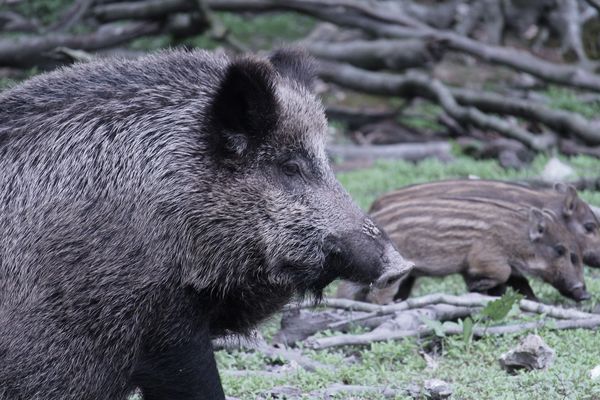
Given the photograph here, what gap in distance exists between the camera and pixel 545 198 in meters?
7.11

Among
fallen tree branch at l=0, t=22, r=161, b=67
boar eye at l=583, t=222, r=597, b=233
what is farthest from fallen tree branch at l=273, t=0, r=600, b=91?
boar eye at l=583, t=222, r=597, b=233

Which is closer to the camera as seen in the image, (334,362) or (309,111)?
(309,111)

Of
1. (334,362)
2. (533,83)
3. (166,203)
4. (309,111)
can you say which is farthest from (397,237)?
(533,83)

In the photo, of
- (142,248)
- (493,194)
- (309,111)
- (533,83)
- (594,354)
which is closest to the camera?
(142,248)

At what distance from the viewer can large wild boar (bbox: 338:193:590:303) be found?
22.1 feet

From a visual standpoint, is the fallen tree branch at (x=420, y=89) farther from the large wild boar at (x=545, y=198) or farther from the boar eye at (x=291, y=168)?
the boar eye at (x=291, y=168)

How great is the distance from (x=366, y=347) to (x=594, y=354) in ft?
3.94

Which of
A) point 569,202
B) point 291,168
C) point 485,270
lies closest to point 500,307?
point 485,270

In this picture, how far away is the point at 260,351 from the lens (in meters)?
5.74

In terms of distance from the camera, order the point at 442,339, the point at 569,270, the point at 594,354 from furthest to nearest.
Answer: the point at 569,270, the point at 442,339, the point at 594,354

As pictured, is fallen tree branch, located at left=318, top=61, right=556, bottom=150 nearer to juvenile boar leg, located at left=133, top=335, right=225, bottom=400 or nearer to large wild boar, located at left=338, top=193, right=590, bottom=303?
large wild boar, located at left=338, top=193, right=590, bottom=303

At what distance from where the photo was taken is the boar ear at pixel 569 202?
6.93m

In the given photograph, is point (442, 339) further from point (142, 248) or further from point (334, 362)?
point (142, 248)

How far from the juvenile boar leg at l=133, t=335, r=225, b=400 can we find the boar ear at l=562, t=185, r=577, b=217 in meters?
3.31
